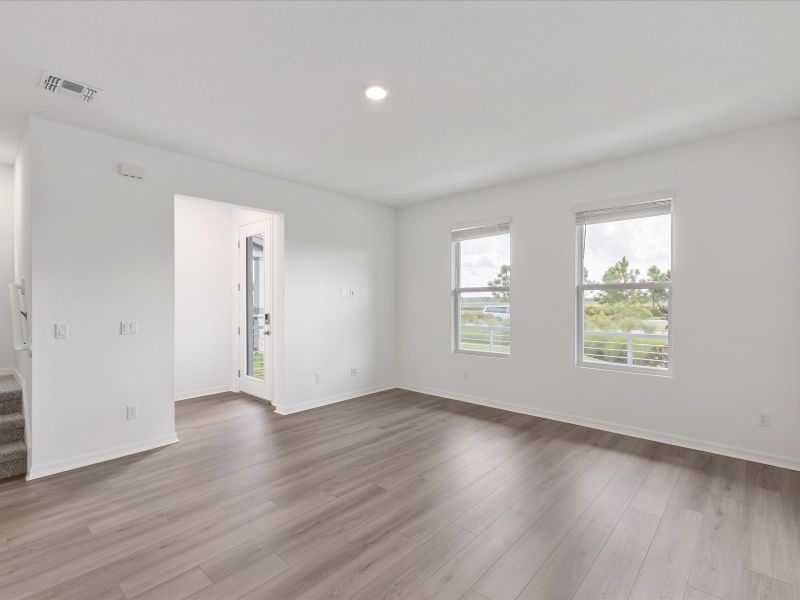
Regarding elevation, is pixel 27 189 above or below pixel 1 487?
above

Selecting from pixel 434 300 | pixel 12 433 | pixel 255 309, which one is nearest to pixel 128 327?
pixel 12 433

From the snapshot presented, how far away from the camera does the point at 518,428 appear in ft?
13.4

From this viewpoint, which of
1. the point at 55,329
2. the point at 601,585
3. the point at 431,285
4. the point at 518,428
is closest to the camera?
the point at 601,585

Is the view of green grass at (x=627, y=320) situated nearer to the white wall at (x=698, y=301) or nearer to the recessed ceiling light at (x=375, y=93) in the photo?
the white wall at (x=698, y=301)

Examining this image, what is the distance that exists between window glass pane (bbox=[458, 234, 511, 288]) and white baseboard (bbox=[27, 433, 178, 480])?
381 cm

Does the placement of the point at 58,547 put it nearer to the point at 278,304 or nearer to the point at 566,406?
the point at 278,304

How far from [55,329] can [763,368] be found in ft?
18.6

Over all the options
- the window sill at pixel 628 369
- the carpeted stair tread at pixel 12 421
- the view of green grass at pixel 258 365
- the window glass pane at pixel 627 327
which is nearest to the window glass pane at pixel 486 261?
the window glass pane at pixel 627 327

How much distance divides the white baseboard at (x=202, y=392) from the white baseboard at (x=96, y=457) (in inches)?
64.1

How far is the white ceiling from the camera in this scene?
6.34 feet

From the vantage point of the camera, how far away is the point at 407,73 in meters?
2.42

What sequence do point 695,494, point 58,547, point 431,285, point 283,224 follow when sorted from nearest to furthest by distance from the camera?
1. point 58,547
2. point 695,494
3. point 283,224
4. point 431,285

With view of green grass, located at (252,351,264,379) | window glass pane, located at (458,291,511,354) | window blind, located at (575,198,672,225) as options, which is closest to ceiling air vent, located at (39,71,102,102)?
view of green grass, located at (252,351,264,379)

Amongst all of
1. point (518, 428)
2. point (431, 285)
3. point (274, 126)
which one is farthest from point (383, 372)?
point (274, 126)
